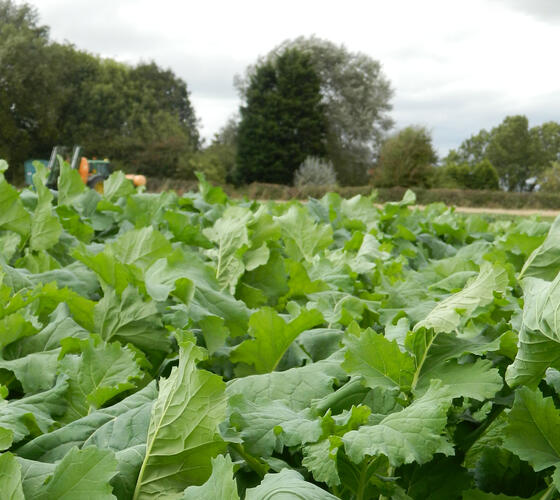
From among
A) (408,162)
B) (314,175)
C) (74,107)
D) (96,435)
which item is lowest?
(96,435)

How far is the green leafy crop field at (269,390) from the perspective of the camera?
29.5 inches

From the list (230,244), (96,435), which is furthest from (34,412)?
(230,244)

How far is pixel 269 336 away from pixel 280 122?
43.4 m

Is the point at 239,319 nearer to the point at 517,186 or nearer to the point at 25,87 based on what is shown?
the point at 25,87

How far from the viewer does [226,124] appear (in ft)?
166

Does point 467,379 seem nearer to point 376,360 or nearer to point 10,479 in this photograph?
point 376,360

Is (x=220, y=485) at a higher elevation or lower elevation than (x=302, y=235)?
lower

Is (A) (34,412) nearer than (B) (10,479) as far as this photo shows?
No

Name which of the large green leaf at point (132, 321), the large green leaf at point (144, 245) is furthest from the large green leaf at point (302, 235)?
the large green leaf at point (132, 321)

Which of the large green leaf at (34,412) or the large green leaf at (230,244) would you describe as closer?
the large green leaf at (34,412)

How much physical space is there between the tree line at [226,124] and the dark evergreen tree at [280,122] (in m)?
0.07

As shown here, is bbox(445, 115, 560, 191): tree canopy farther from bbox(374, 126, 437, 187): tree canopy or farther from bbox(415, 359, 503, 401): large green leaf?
bbox(415, 359, 503, 401): large green leaf

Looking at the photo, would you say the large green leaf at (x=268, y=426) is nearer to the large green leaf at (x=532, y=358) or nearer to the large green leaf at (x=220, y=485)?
the large green leaf at (x=220, y=485)

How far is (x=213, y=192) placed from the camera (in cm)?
315
